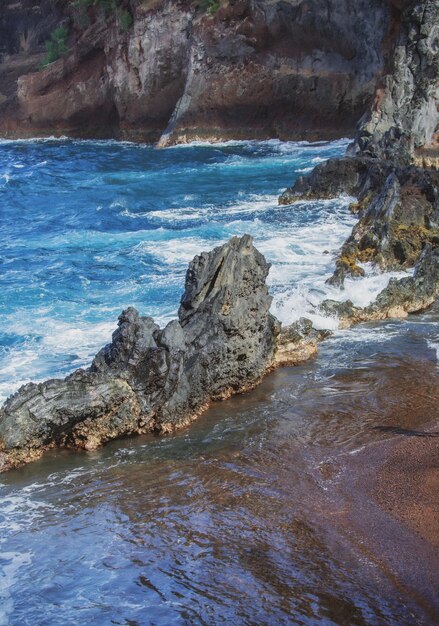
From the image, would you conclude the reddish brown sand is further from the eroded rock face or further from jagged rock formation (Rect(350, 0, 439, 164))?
jagged rock formation (Rect(350, 0, 439, 164))

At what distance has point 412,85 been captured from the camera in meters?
26.0

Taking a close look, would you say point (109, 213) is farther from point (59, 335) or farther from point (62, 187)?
point (59, 335)

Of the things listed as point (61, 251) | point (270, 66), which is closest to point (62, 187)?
point (61, 251)

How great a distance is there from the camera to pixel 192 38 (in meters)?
38.5

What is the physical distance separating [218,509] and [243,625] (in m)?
1.59

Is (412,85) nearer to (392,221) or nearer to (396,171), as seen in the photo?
(396,171)

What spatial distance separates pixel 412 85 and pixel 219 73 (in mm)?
13529

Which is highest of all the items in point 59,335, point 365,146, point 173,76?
point 173,76

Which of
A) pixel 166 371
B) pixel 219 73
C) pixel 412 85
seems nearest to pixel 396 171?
pixel 412 85

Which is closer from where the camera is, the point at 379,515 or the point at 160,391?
the point at 379,515

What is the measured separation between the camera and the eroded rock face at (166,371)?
342 inches

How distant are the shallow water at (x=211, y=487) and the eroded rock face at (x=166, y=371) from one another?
0.24 m

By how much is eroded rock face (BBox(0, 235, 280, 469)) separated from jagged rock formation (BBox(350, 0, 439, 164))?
15.5m

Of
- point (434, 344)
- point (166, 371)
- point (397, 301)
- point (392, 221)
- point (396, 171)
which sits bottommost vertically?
point (434, 344)
